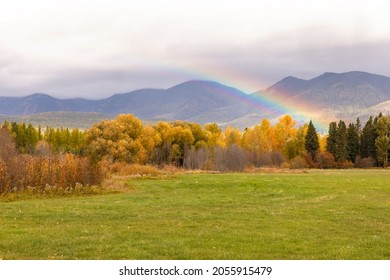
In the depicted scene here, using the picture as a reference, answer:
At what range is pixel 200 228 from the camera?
19500 millimetres

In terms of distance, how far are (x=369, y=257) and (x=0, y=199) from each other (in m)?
26.6

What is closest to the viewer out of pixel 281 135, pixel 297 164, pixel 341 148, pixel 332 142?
pixel 297 164

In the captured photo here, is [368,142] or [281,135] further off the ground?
[281,135]

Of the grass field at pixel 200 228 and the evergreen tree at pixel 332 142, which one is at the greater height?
the evergreen tree at pixel 332 142

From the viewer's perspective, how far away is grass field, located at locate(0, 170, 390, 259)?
14.9 metres

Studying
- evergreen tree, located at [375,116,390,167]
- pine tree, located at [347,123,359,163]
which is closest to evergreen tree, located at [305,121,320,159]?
pine tree, located at [347,123,359,163]

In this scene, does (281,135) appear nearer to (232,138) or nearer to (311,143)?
(311,143)

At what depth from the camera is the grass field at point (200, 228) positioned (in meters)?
14.9

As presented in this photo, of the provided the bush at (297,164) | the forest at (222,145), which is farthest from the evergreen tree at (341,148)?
the bush at (297,164)

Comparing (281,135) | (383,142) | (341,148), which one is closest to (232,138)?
(281,135)

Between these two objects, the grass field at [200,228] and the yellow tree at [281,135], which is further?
the yellow tree at [281,135]

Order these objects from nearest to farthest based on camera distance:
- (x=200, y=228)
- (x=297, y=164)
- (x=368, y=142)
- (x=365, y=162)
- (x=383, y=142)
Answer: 1. (x=200, y=228)
2. (x=297, y=164)
3. (x=383, y=142)
4. (x=365, y=162)
5. (x=368, y=142)

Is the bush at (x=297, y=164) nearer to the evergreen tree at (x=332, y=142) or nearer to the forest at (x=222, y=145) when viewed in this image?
the forest at (x=222, y=145)

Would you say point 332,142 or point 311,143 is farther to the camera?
point 332,142
